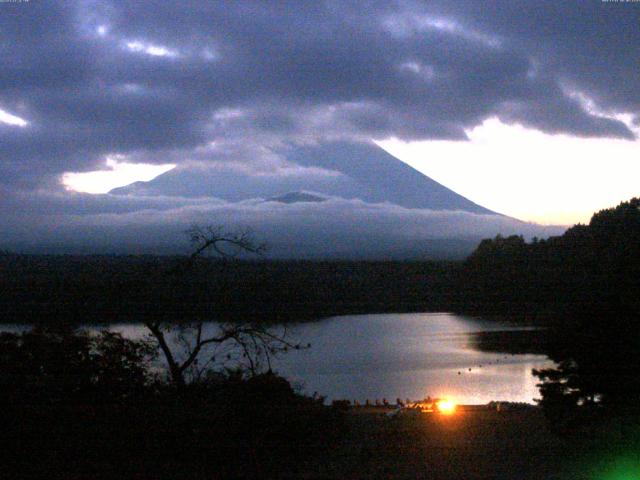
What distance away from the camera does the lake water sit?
16672 millimetres

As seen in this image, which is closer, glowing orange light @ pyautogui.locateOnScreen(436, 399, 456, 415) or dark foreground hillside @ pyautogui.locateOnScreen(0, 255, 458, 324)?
dark foreground hillside @ pyautogui.locateOnScreen(0, 255, 458, 324)

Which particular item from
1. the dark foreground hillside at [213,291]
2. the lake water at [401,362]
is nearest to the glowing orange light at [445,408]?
the lake water at [401,362]

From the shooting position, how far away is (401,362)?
2181 centimetres

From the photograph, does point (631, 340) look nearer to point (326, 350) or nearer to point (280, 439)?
point (280, 439)

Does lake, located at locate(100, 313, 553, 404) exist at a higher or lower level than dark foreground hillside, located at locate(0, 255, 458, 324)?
lower

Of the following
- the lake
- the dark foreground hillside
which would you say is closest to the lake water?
the lake

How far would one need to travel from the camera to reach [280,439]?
6824 mm

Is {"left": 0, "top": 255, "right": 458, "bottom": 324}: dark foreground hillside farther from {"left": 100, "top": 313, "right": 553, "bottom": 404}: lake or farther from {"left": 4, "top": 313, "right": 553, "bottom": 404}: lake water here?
{"left": 100, "top": 313, "right": 553, "bottom": 404}: lake

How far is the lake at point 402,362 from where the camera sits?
1673 centimetres

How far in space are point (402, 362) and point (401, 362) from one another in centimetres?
5

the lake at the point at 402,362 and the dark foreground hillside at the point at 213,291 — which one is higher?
the dark foreground hillside at the point at 213,291

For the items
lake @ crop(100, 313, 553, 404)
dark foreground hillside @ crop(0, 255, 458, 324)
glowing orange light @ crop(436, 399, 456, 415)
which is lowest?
lake @ crop(100, 313, 553, 404)

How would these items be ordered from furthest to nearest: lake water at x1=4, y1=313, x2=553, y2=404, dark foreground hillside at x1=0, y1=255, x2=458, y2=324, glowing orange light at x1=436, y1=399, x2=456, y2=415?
lake water at x1=4, y1=313, x2=553, y2=404 < glowing orange light at x1=436, y1=399, x2=456, y2=415 < dark foreground hillside at x1=0, y1=255, x2=458, y2=324

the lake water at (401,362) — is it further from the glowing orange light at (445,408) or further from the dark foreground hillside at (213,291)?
the glowing orange light at (445,408)
